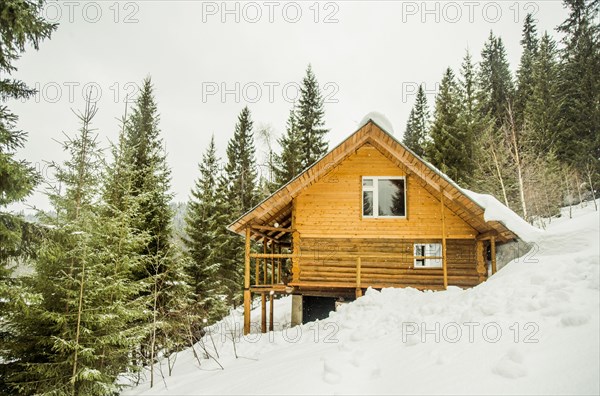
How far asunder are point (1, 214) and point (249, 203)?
22.6 m

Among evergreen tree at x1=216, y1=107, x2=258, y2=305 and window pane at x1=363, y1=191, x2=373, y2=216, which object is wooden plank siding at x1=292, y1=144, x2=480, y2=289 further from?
evergreen tree at x1=216, y1=107, x2=258, y2=305

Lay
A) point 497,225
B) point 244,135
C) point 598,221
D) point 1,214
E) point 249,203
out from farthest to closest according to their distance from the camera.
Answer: point 244,135
point 249,203
point 497,225
point 598,221
point 1,214

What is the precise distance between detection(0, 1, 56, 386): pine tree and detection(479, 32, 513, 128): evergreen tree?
3578 cm

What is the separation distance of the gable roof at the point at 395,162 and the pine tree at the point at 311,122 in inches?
558

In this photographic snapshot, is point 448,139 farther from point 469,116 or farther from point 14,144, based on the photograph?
point 14,144

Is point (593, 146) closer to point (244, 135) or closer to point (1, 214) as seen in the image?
point (244, 135)

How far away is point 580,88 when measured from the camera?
25.2m

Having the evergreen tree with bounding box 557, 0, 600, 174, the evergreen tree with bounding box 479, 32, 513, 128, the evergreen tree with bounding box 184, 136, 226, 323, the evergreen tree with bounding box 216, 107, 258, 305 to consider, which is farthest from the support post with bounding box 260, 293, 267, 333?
the evergreen tree with bounding box 479, 32, 513, 128

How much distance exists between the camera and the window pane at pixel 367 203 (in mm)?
12445

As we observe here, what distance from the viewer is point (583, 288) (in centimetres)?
504

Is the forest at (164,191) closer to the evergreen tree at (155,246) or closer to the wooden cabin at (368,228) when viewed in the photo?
the evergreen tree at (155,246)

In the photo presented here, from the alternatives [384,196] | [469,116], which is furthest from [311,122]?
[384,196]

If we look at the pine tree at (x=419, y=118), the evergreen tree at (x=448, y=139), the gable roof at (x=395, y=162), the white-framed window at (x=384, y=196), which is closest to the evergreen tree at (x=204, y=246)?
the gable roof at (x=395, y=162)

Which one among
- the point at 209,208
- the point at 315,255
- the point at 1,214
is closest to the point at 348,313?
the point at 315,255
